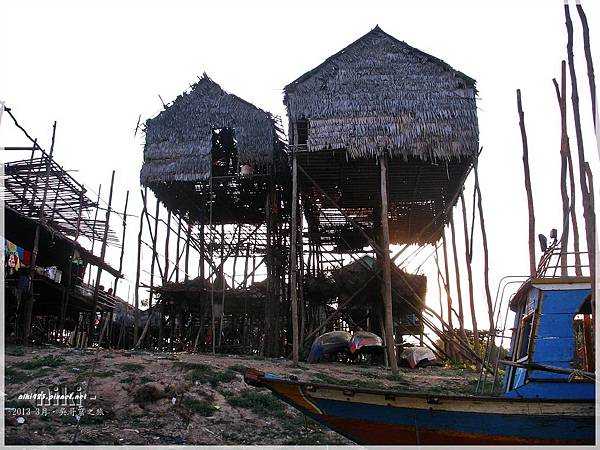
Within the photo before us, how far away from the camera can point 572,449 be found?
636 cm

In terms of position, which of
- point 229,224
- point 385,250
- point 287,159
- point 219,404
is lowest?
→ point 219,404

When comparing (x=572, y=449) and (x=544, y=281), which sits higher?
(x=544, y=281)

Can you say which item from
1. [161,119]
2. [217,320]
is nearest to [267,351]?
[217,320]

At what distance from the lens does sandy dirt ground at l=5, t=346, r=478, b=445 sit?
8469mm

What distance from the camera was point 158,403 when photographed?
9891 mm

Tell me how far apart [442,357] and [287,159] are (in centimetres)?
909

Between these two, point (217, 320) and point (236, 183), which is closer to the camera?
point (236, 183)

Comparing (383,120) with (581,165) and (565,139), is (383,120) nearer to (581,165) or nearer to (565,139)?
(565,139)

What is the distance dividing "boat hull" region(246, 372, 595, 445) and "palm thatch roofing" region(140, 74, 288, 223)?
39.5 feet

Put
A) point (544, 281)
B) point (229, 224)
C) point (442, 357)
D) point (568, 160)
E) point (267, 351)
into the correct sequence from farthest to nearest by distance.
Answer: point (229, 224), point (442, 357), point (267, 351), point (568, 160), point (544, 281)

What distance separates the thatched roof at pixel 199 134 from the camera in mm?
18328

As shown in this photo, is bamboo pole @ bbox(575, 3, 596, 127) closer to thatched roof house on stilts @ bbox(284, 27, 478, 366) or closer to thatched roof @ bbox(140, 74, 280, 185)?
thatched roof house on stilts @ bbox(284, 27, 478, 366)

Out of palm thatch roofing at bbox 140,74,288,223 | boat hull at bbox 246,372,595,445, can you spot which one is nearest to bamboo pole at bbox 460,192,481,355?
palm thatch roofing at bbox 140,74,288,223

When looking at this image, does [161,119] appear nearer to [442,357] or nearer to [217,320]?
[217,320]
